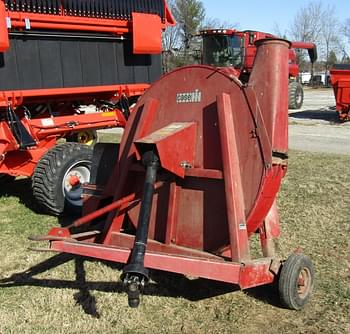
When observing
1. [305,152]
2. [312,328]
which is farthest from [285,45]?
[305,152]

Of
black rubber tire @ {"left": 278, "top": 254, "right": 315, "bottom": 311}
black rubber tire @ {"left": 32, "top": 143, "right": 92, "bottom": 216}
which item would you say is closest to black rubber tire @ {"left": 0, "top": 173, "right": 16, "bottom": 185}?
black rubber tire @ {"left": 32, "top": 143, "right": 92, "bottom": 216}

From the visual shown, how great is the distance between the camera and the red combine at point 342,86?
13.7m

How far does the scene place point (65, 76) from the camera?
566 centimetres

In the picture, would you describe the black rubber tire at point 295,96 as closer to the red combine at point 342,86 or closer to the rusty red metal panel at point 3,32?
the red combine at point 342,86

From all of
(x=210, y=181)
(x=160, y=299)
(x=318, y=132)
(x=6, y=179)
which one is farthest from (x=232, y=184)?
(x=318, y=132)

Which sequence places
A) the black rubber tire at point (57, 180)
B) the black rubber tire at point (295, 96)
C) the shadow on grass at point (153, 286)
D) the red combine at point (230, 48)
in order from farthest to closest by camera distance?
the black rubber tire at point (295, 96)
the red combine at point (230, 48)
the black rubber tire at point (57, 180)
the shadow on grass at point (153, 286)

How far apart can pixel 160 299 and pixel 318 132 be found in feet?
32.8

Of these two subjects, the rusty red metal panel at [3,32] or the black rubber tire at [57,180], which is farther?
the black rubber tire at [57,180]

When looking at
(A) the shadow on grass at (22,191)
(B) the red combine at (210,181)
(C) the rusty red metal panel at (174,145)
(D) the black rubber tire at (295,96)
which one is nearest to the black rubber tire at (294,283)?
(B) the red combine at (210,181)

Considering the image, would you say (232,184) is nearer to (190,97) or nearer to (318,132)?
(190,97)

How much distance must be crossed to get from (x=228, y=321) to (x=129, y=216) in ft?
3.50

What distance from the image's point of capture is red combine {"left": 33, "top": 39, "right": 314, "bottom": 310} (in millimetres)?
3170

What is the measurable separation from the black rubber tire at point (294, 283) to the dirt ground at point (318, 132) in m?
6.27

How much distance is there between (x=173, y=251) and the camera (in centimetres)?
349
